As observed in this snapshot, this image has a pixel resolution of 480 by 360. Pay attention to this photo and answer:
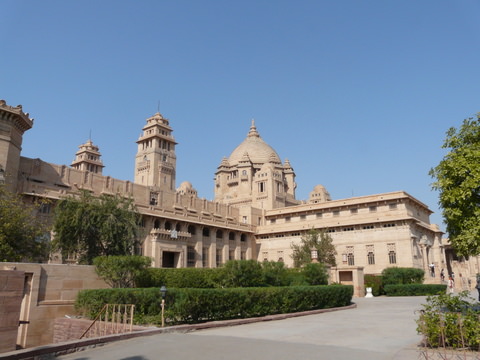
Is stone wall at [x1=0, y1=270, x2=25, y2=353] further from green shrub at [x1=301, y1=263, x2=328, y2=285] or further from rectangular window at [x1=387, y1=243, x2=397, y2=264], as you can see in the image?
rectangular window at [x1=387, y1=243, x2=397, y2=264]

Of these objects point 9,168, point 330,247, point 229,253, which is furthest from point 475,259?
point 9,168

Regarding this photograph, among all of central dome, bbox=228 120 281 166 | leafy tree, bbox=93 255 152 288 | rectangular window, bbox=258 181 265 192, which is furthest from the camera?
central dome, bbox=228 120 281 166

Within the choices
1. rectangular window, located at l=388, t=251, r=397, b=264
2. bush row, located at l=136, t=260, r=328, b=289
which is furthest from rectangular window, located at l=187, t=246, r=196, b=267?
rectangular window, located at l=388, t=251, r=397, b=264

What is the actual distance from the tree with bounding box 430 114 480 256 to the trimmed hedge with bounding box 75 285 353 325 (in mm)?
7989

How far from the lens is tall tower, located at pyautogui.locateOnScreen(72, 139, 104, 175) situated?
3701 inches

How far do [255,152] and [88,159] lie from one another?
3927 centimetres

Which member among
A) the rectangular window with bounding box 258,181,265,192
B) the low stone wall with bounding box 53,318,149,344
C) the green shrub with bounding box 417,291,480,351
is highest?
the rectangular window with bounding box 258,181,265,192

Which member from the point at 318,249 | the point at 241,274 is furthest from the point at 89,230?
the point at 318,249

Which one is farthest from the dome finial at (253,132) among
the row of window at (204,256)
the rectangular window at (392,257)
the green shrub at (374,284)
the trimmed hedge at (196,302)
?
the trimmed hedge at (196,302)

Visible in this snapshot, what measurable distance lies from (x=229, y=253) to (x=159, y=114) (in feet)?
128

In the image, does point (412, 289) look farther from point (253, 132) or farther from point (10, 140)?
point (253, 132)

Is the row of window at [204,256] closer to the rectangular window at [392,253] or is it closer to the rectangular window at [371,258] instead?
the rectangular window at [371,258]

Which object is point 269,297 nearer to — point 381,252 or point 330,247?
point 330,247

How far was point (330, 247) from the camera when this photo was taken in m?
49.7
